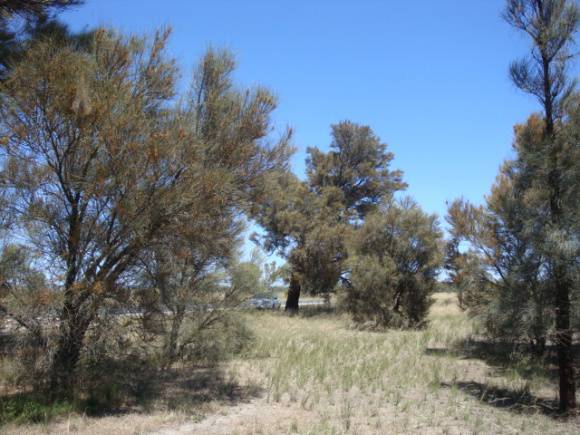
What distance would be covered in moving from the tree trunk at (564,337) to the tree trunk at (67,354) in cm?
750

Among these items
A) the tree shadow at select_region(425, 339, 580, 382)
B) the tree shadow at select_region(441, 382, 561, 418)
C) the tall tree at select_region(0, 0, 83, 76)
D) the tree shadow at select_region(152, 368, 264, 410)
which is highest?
the tall tree at select_region(0, 0, 83, 76)

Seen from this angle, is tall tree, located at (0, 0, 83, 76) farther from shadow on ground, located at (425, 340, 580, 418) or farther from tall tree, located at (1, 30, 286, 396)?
shadow on ground, located at (425, 340, 580, 418)

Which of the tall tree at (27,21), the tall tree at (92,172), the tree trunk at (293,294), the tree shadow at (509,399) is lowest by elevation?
the tree shadow at (509,399)

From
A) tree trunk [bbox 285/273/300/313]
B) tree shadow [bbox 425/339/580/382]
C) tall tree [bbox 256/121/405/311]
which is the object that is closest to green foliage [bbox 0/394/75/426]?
tree shadow [bbox 425/339/580/382]

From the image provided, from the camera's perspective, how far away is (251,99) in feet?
29.4

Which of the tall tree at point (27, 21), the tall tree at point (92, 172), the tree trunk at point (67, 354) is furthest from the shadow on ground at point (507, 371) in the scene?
the tall tree at point (27, 21)

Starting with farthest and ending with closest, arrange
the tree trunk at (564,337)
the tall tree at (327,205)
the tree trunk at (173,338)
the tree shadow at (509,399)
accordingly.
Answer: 1. the tall tree at (327,205)
2. the tree trunk at (173,338)
3. the tree shadow at (509,399)
4. the tree trunk at (564,337)

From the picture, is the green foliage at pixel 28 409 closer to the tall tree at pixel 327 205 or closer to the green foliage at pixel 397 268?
the green foliage at pixel 397 268

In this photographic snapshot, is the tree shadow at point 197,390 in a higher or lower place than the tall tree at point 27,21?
lower

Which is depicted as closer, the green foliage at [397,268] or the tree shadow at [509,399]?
the tree shadow at [509,399]

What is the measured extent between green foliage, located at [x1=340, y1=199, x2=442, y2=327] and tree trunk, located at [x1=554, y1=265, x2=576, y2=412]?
1036 centimetres

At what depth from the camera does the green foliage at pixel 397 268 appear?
1884 centimetres

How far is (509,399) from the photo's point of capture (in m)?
9.05

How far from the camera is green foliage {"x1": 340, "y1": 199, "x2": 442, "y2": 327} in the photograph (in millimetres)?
18844
